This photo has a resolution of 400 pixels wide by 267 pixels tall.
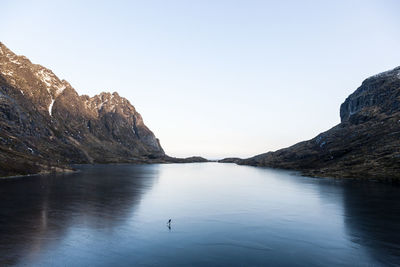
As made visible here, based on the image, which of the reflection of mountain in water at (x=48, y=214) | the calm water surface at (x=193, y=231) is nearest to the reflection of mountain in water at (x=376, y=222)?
the calm water surface at (x=193, y=231)

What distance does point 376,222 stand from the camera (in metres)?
66.9

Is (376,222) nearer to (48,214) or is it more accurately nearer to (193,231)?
(193,231)

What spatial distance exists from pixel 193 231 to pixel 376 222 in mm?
45474

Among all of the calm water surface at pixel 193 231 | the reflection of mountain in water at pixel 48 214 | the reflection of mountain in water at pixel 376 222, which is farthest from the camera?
the reflection of mountain in water at pixel 376 222

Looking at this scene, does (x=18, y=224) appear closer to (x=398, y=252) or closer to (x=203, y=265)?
(x=203, y=265)

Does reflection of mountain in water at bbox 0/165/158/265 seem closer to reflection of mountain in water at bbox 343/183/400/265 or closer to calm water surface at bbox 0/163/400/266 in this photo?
calm water surface at bbox 0/163/400/266

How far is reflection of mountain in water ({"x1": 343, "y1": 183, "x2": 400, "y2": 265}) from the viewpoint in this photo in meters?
47.7

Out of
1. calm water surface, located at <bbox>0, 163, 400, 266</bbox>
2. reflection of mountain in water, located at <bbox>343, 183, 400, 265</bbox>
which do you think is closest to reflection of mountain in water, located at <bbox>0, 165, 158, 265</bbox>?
calm water surface, located at <bbox>0, 163, 400, 266</bbox>

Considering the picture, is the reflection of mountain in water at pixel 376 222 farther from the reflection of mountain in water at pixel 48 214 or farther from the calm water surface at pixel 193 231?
the reflection of mountain in water at pixel 48 214

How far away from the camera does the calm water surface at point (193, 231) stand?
43.1 meters

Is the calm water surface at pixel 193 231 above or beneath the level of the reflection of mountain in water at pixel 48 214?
beneath

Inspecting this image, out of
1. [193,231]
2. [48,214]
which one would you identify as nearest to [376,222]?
[193,231]

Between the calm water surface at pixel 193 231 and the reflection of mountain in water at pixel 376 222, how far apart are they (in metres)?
0.19

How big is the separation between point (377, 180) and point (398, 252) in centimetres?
12083
